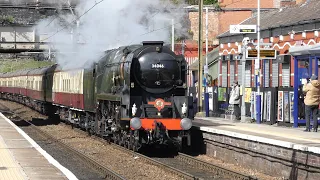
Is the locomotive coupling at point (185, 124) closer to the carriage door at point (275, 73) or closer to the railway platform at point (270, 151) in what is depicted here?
the railway platform at point (270, 151)

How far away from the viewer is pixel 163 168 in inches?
581

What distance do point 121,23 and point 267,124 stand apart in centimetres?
660

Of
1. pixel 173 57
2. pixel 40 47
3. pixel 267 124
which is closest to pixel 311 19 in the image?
pixel 267 124

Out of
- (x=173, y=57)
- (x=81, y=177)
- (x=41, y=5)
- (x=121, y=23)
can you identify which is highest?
(x=41, y=5)

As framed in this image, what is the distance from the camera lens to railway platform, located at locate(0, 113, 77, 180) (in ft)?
39.0

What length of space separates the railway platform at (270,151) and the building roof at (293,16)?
1046cm

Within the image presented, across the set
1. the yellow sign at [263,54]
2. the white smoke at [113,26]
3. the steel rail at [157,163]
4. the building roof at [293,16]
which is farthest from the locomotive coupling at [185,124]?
the building roof at [293,16]

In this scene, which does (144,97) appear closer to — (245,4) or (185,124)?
(185,124)

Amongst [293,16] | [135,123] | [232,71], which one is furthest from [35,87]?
[135,123]

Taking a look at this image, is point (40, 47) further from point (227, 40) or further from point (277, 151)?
point (277, 151)

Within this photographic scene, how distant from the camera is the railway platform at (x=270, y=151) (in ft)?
39.6

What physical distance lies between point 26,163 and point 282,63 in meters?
17.5

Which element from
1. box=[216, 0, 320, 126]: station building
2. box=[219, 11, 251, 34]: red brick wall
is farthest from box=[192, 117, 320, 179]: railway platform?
box=[219, 11, 251, 34]: red brick wall

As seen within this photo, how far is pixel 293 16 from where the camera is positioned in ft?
98.5
